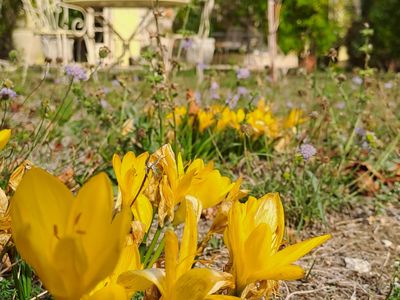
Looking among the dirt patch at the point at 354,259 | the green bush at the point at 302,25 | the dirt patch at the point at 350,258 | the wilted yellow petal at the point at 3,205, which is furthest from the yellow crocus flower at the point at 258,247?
the green bush at the point at 302,25

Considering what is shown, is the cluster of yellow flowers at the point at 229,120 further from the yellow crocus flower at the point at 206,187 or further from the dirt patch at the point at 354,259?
the yellow crocus flower at the point at 206,187

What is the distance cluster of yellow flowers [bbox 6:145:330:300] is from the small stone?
0.85 m

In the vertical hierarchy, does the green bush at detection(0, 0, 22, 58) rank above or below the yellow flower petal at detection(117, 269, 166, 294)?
below

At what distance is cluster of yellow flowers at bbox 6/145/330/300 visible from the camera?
0.56 metres

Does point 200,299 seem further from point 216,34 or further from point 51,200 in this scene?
point 216,34

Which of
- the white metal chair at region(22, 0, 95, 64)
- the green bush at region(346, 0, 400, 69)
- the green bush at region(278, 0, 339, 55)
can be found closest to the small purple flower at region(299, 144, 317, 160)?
the white metal chair at region(22, 0, 95, 64)

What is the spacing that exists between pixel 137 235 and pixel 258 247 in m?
0.15

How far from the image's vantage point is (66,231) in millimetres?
590

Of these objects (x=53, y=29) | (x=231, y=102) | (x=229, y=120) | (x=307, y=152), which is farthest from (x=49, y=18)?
(x=307, y=152)

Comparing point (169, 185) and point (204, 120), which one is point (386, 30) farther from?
point (169, 185)

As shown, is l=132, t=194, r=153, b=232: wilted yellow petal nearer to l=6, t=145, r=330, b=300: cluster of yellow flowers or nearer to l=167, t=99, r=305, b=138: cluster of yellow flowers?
l=6, t=145, r=330, b=300: cluster of yellow flowers

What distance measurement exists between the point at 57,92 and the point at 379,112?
1.85 m

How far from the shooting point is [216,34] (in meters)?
12.2

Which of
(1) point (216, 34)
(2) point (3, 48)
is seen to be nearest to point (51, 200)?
(2) point (3, 48)
